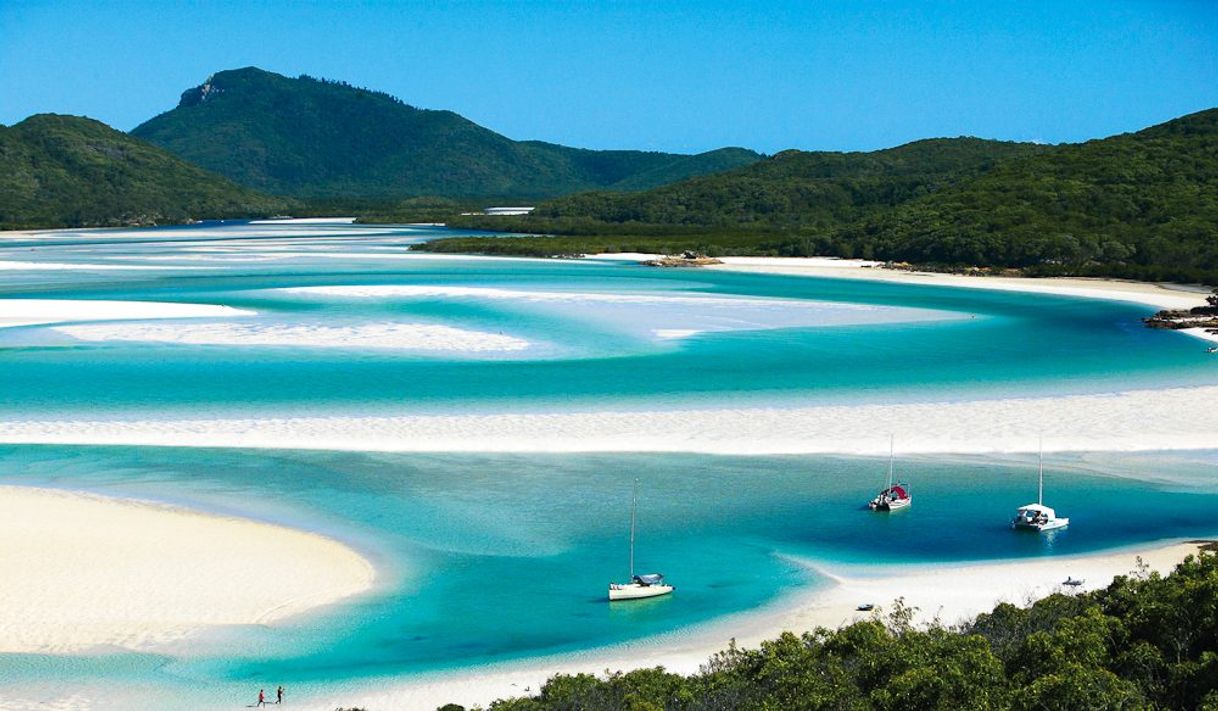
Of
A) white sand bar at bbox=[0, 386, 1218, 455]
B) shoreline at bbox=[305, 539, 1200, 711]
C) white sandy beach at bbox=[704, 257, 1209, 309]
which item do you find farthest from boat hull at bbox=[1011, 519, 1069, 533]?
white sandy beach at bbox=[704, 257, 1209, 309]

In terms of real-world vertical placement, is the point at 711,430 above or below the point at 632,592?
above

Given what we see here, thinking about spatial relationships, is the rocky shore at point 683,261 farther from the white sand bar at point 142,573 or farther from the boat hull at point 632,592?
the boat hull at point 632,592

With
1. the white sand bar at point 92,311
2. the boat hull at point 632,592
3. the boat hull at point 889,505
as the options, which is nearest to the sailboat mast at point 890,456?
the boat hull at point 889,505

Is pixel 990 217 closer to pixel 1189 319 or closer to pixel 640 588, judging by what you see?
pixel 1189 319

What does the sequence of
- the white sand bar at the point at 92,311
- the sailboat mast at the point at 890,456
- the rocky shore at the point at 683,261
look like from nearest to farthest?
the sailboat mast at the point at 890,456, the white sand bar at the point at 92,311, the rocky shore at the point at 683,261

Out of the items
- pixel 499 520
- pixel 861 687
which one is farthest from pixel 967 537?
pixel 861 687

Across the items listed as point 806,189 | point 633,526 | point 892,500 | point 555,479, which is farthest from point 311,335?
point 806,189
